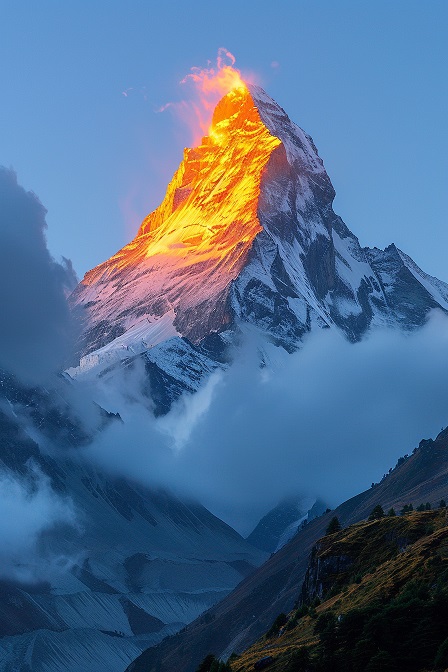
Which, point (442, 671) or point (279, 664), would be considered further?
point (279, 664)

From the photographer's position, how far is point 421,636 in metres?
88.4

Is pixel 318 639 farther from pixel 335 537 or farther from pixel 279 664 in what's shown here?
pixel 335 537

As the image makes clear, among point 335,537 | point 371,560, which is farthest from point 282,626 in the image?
point 335,537

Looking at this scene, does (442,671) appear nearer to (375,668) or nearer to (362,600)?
(375,668)

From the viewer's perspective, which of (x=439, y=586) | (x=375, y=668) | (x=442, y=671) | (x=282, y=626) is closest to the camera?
(x=442, y=671)

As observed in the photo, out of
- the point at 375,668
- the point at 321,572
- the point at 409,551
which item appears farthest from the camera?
the point at 321,572

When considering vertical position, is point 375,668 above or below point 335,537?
below

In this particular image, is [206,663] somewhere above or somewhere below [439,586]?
above

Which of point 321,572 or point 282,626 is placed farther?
point 321,572

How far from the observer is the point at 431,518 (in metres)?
125

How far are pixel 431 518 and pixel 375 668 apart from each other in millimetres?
38967

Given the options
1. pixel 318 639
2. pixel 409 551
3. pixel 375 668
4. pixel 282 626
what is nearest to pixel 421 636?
pixel 375 668

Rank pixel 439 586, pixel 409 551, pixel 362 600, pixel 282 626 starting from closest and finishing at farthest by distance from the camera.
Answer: pixel 439 586 < pixel 362 600 < pixel 409 551 < pixel 282 626

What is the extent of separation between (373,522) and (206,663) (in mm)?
25995
